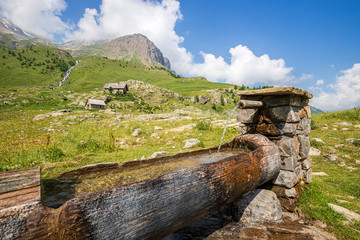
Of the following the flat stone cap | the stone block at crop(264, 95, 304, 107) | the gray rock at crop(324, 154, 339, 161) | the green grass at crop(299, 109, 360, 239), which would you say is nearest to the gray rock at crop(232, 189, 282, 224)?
the green grass at crop(299, 109, 360, 239)

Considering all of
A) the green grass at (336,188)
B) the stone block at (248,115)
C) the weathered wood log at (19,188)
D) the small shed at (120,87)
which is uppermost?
the small shed at (120,87)

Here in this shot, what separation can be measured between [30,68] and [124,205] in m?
140

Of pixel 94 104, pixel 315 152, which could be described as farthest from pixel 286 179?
pixel 94 104

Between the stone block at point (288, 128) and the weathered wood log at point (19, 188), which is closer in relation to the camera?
the weathered wood log at point (19, 188)

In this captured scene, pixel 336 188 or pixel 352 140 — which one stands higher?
pixel 352 140

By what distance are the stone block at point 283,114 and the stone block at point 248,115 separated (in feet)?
1.04

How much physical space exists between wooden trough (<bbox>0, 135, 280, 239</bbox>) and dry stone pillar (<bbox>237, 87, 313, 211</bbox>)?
87.5 inches

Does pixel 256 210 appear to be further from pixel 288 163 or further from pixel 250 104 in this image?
pixel 250 104

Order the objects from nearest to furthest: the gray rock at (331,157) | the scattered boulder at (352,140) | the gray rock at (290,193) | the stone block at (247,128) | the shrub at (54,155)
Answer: the gray rock at (290,193)
the stone block at (247,128)
the gray rock at (331,157)
the shrub at (54,155)
the scattered boulder at (352,140)

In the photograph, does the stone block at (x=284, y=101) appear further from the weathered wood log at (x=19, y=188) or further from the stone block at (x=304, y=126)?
the weathered wood log at (x=19, y=188)

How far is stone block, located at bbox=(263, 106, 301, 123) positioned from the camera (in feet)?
14.2

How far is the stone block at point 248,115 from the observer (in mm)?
4871

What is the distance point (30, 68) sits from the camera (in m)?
102

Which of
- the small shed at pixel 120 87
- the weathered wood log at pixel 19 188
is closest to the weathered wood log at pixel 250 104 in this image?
the weathered wood log at pixel 19 188
